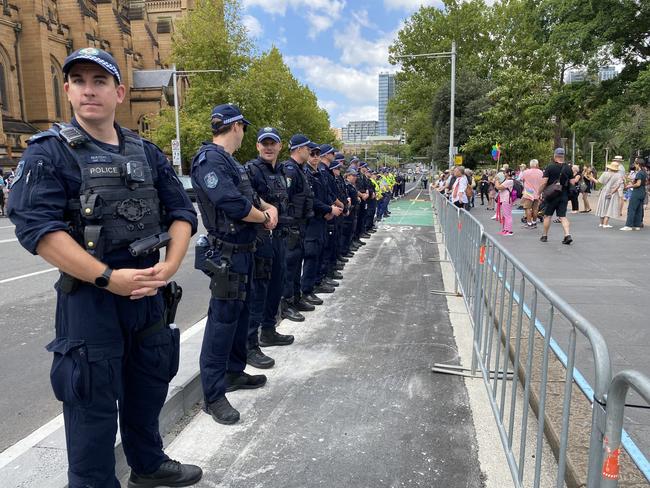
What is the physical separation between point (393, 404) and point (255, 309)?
1391mm

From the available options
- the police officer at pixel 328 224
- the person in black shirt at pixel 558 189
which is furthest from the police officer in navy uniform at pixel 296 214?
the person in black shirt at pixel 558 189

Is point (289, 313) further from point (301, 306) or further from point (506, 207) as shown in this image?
point (506, 207)

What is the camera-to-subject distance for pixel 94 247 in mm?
2053

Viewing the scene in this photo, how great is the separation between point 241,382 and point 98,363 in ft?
6.06

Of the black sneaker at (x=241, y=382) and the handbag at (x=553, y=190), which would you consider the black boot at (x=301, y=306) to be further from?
the handbag at (x=553, y=190)

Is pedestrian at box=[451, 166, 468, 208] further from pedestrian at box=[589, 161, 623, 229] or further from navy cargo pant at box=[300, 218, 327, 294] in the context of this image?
navy cargo pant at box=[300, 218, 327, 294]

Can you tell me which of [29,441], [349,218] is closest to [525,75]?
[349,218]

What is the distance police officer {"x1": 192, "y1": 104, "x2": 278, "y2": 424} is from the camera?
11.0ft

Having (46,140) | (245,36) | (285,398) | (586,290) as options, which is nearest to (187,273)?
(285,398)

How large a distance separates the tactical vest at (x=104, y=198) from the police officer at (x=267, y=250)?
6.06 ft

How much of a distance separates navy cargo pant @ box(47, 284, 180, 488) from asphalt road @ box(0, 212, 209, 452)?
138cm

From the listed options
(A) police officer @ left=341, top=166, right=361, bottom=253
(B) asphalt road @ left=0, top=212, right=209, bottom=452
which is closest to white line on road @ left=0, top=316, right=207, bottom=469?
(B) asphalt road @ left=0, top=212, right=209, bottom=452

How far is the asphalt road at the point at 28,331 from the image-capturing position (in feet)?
11.7

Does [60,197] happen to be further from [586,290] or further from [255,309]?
[586,290]
